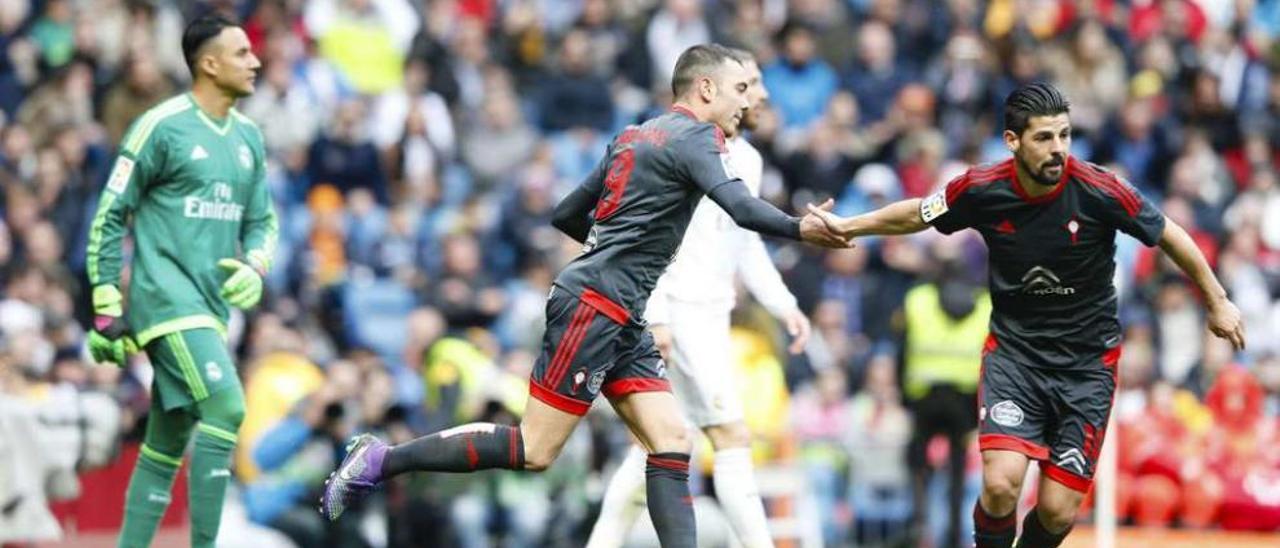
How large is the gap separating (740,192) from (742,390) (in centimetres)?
703

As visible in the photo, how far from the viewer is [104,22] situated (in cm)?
1958

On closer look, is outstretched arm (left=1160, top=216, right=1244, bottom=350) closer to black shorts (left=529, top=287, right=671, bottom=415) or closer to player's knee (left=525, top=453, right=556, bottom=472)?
black shorts (left=529, top=287, right=671, bottom=415)

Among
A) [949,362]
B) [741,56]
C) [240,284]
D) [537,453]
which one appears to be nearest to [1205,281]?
[741,56]

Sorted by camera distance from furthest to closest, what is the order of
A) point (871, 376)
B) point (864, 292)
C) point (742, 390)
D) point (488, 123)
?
point (488, 123)
point (864, 292)
point (871, 376)
point (742, 390)

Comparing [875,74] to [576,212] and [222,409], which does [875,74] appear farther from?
[222,409]

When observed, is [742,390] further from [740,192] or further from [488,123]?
[740,192]

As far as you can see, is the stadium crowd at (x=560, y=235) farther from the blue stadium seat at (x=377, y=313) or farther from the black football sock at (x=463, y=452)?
the black football sock at (x=463, y=452)

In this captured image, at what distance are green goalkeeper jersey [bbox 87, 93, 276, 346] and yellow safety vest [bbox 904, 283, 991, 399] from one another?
6.36 meters

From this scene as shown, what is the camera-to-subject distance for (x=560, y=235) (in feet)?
61.1

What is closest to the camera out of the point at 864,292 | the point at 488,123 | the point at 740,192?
the point at 740,192

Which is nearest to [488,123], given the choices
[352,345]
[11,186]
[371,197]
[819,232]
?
[371,197]

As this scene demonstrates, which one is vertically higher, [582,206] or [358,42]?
[358,42]

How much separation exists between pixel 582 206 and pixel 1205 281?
2838mm

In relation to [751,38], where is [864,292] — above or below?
below
